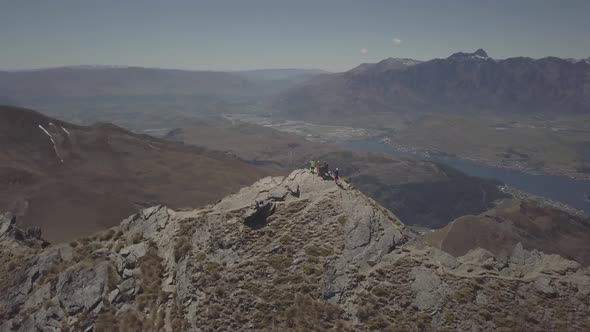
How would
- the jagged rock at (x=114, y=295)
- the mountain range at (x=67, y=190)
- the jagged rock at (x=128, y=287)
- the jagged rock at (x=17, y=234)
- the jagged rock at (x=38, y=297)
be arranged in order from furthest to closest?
1. the mountain range at (x=67, y=190)
2. the jagged rock at (x=17, y=234)
3. the jagged rock at (x=38, y=297)
4. the jagged rock at (x=128, y=287)
5. the jagged rock at (x=114, y=295)

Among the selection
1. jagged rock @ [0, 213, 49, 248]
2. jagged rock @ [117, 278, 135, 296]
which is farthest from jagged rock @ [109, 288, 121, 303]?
jagged rock @ [0, 213, 49, 248]

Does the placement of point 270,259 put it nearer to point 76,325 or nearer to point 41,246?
point 76,325

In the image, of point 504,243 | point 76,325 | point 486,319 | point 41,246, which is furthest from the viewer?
point 504,243

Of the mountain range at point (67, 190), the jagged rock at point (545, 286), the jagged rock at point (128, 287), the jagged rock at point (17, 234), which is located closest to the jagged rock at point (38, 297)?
the jagged rock at point (128, 287)

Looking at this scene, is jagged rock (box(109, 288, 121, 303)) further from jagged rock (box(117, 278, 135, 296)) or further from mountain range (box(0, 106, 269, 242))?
mountain range (box(0, 106, 269, 242))

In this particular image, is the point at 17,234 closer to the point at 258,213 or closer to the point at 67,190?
the point at 258,213

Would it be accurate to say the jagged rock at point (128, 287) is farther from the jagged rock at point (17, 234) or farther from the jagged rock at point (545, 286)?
the jagged rock at point (545, 286)

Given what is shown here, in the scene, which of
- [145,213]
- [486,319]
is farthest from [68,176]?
[486,319]

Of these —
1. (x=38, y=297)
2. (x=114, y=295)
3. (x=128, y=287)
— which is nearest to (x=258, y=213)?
(x=128, y=287)
